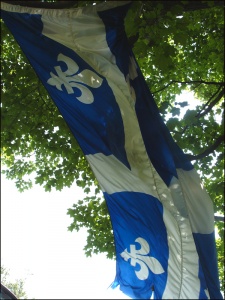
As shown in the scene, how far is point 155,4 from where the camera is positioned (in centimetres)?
455

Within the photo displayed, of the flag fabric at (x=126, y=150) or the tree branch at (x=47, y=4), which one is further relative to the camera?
the tree branch at (x=47, y=4)

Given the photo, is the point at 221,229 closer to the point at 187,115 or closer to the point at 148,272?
the point at 187,115

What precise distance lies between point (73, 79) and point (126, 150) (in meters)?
0.83

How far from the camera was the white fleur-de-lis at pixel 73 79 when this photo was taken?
10.6 ft

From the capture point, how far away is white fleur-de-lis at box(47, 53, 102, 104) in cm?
324

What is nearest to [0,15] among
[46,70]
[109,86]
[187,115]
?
[46,70]

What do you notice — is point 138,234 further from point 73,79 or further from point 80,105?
point 73,79

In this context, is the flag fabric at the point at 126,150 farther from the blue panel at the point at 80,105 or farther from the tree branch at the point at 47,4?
the tree branch at the point at 47,4

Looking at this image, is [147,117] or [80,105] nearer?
[80,105]

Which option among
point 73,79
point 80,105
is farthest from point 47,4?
point 80,105

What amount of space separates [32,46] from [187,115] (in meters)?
3.82

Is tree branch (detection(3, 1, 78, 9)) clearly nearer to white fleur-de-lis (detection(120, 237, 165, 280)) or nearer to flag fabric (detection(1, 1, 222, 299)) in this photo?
flag fabric (detection(1, 1, 222, 299))

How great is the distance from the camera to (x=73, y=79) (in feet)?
10.7

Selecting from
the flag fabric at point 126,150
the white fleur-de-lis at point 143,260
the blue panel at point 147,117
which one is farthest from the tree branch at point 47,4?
the white fleur-de-lis at point 143,260
